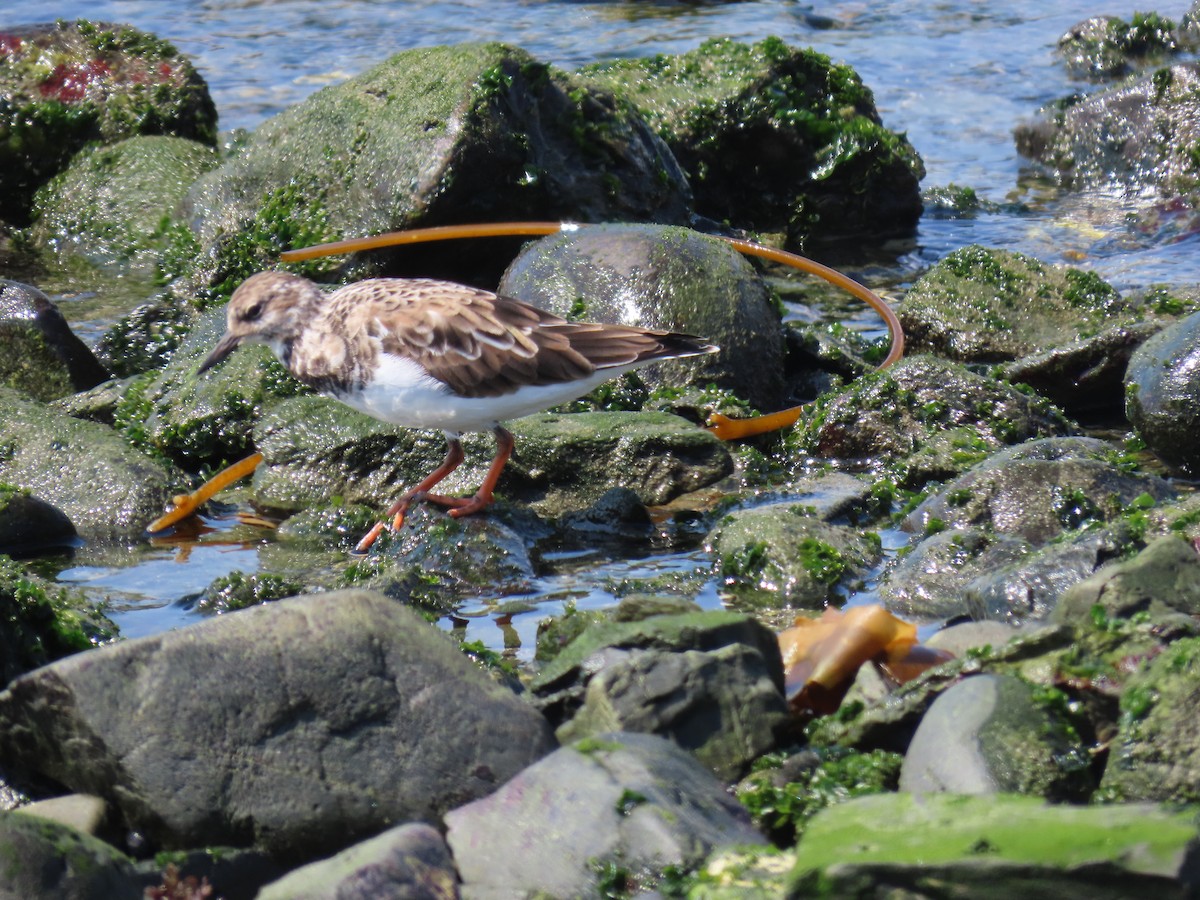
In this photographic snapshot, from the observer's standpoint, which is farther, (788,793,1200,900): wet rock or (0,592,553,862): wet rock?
(0,592,553,862): wet rock

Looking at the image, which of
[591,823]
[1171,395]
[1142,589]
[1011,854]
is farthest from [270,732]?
[1171,395]

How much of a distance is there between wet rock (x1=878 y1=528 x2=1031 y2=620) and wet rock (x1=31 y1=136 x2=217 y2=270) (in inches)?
269

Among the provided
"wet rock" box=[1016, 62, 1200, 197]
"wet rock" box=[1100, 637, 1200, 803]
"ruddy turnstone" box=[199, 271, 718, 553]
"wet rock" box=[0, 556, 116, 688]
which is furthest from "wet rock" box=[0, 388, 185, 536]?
"wet rock" box=[1016, 62, 1200, 197]

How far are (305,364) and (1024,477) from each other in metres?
2.97

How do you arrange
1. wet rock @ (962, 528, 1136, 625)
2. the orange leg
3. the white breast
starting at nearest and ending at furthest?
1. wet rock @ (962, 528, 1136, 625)
2. the white breast
3. the orange leg

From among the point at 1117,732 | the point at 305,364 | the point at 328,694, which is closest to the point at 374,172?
the point at 305,364

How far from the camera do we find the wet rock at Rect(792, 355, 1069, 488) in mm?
7090

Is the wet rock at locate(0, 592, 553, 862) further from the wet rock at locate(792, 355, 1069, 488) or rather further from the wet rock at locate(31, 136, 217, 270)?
the wet rock at locate(31, 136, 217, 270)

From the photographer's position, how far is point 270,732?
3.87m

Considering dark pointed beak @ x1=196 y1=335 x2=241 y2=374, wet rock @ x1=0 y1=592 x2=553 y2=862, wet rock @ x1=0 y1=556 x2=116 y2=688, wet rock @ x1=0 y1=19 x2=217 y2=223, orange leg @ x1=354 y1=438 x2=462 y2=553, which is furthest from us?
wet rock @ x1=0 y1=19 x2=217 y2=223

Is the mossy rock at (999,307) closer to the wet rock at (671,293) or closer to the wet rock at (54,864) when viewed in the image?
the wet rock at (671,293)

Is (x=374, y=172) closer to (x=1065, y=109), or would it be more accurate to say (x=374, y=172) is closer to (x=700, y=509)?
(x=700, y=509)

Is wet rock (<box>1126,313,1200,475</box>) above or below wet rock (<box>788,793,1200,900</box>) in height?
below

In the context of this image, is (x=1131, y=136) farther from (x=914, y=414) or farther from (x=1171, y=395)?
(x=1171, y=395)
